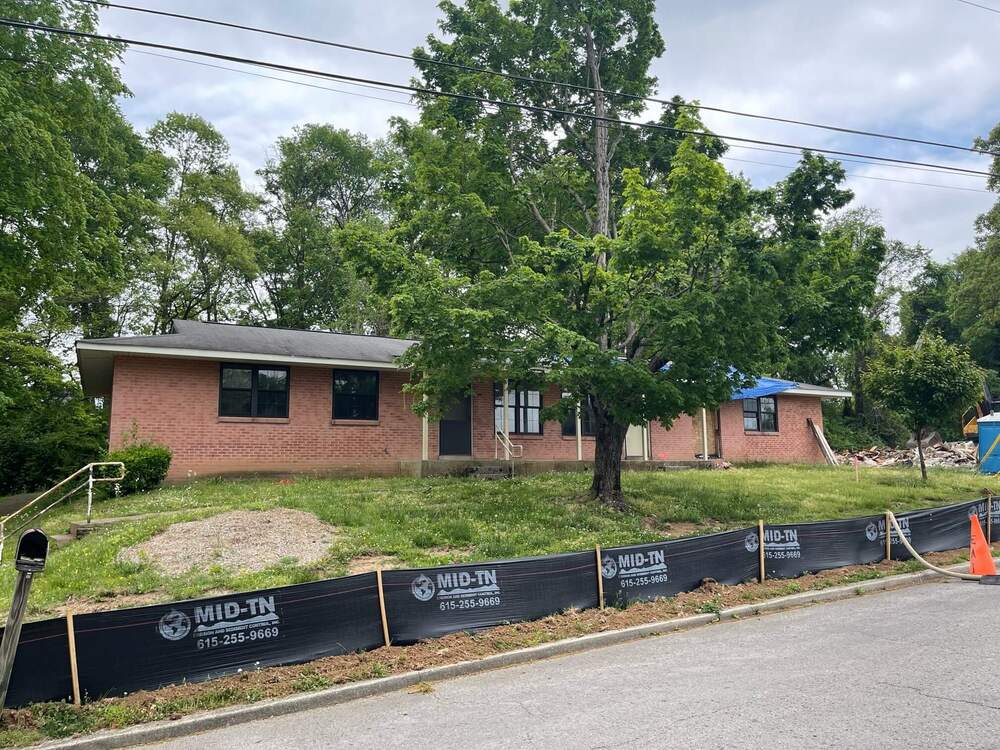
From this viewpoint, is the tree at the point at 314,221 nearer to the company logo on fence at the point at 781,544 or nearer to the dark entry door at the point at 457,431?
the dark entry door at the point at 457,431

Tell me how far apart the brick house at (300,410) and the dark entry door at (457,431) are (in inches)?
1.2

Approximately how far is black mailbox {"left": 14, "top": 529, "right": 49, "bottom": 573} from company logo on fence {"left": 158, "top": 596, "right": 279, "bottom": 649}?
4.20ft

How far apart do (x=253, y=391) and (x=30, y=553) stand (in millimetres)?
13163

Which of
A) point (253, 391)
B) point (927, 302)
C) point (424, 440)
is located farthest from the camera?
point (927, 302)

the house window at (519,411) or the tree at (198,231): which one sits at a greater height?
the tree at (198,231)

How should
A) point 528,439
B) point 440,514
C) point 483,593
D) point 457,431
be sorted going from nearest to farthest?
1. point 483,593
2. point 440,514
3. point 457,431
4. point 528,439

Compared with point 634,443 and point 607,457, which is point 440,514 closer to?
point 607,457

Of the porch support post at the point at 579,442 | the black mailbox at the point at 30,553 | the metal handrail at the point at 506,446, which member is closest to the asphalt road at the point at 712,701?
the black mailbox at the point at 30,553

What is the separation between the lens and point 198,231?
103ft

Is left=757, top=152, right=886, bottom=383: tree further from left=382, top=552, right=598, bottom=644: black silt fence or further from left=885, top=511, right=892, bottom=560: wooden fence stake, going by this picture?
left=382, top=552, right=598, bottom=644: black silt fence

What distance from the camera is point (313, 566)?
891 cm

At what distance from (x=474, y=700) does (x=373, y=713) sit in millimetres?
845

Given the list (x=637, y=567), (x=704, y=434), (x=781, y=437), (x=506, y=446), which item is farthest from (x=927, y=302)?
(x=637, y=567)

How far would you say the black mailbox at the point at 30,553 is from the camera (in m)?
4.82
